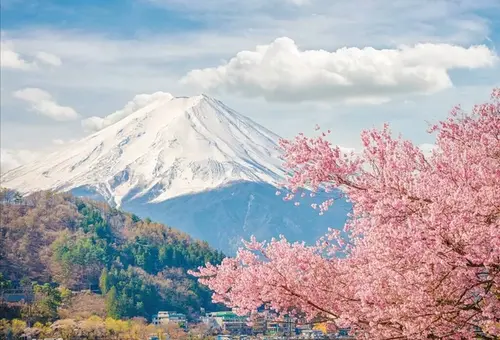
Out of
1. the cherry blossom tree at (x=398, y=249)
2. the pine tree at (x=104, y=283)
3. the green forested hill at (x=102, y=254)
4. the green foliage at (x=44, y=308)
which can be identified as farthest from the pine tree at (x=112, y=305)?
the cherry blossom tree at (x=398, y=249)

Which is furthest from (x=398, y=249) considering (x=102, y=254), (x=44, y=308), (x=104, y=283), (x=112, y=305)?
(x=102, y=254)

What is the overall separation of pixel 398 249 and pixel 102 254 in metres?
142

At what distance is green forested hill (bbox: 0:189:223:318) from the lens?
443 ft

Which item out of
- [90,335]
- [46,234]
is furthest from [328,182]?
[46,234]

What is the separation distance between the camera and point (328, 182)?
10.9m

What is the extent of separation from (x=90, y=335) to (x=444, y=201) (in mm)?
91309

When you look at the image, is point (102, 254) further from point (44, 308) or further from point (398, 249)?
point (398, 249)

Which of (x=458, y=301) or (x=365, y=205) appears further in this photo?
(x=365, y=205)

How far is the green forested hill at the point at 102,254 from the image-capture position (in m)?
135

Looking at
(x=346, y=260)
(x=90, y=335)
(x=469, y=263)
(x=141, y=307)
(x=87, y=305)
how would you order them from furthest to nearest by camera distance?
(x=141, y=307) → (x=87, y=305) → (x=90, y=335) → (x=346, y=260) → (x=469, y=263)

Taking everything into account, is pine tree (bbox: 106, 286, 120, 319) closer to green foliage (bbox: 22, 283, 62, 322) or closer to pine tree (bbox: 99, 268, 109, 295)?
green foliage (bbox: 22, 283, 62, 322)

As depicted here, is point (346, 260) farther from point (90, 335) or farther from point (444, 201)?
point (90, 335)

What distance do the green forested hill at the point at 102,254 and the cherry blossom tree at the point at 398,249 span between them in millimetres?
108688

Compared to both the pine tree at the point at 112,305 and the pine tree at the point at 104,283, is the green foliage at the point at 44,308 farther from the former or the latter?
the pine tree at the point at 104,283
